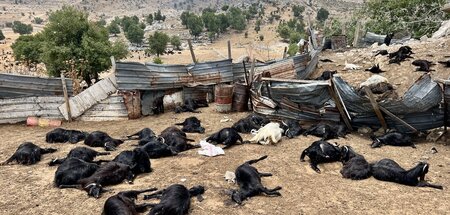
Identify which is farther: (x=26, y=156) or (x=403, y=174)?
(x=26, y=156)

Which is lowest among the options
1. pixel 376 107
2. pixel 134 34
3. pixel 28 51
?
pixel 134 34

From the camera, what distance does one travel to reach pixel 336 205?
6.14 meters

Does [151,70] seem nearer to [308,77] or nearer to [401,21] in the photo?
[308,77]

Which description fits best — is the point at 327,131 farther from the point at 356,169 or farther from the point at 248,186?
the point at 248,186

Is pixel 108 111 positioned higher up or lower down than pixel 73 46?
lower down

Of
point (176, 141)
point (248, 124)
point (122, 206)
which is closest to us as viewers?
point (122, 206)

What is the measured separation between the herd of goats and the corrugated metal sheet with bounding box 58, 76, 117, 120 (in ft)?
8.52

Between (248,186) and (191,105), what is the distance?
729 cm

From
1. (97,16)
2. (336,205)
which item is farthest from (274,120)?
(97,16)

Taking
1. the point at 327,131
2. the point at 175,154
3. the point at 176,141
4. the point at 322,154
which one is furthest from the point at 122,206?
the point at 327,131

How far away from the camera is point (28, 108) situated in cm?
1238

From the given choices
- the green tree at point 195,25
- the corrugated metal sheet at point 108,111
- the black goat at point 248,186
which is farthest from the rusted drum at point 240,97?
the green tree at point 195,25

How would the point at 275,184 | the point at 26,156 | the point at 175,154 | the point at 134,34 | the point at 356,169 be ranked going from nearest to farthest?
the point at 275,184, the point at 356,169, the point at 26,156, the point at 175,154, the point at 134,34

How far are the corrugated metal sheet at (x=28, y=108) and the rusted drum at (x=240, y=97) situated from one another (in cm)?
534
